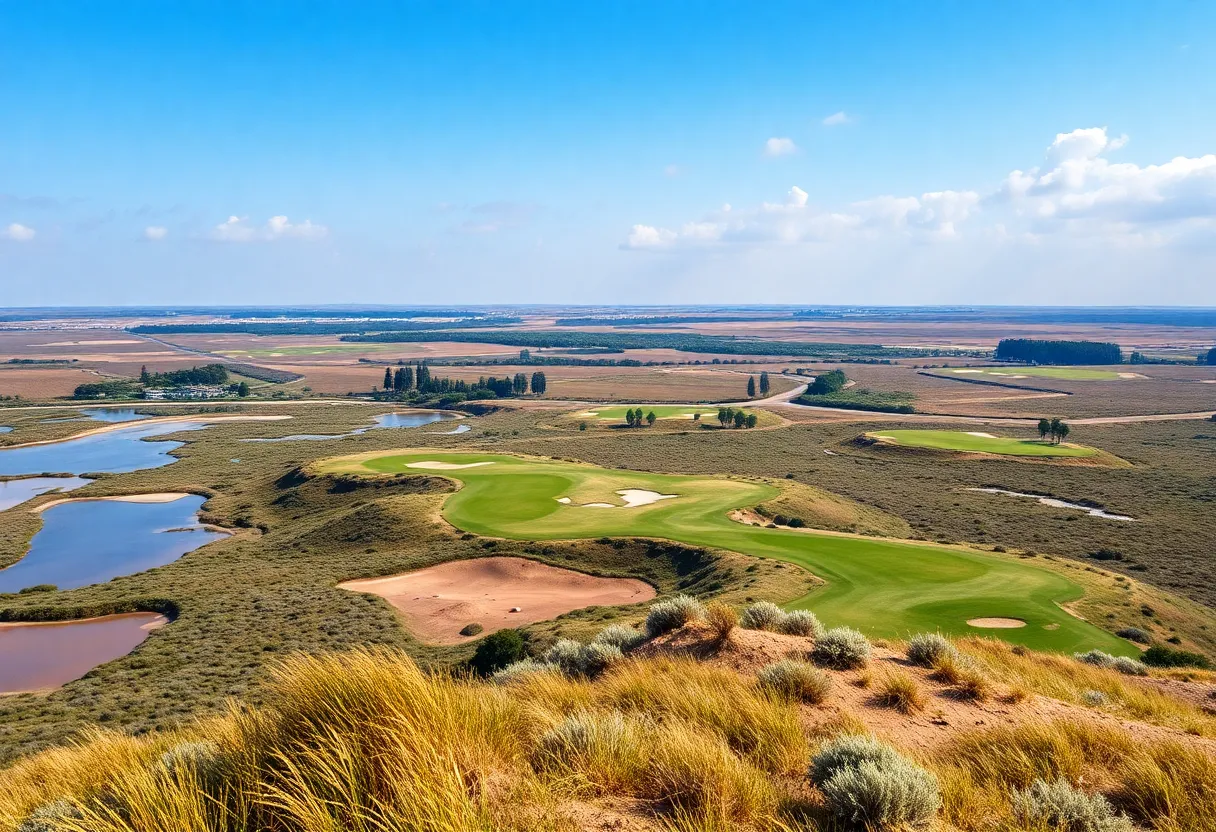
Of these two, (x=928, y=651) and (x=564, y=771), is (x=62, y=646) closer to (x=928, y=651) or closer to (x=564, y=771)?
(x=564, y=771)

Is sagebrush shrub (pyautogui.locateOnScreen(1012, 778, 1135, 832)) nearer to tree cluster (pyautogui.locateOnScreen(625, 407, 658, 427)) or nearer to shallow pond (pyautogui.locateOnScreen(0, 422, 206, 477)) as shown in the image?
shallow pond (pyautogui.locateOnScreen(0, 422, 206, 477))

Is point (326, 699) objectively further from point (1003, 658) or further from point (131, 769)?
point (1003, 658)

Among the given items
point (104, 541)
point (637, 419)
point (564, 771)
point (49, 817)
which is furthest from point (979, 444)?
point (49, 817)

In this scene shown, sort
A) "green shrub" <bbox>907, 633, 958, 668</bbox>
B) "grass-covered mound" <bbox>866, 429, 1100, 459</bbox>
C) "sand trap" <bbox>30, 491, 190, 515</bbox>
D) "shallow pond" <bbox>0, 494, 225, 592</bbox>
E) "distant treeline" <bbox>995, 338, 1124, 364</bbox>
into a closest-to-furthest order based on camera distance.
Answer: "green shrub" <bbox>907, 633, 958, 668</bbox> → "shallow pond" <bbox>0, 494, 225, 592</bbox> → "sand trap" <bbox>30, 491, 190, 515</bbox> → "grass-covered mound" <bbox>866, 429, 1100, 459</bbox> → "distant treeline" <bbox>995, 338, 1124, 364</bbox>

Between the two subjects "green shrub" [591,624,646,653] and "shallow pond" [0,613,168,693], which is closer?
"green shrub" [591,624,646,653]

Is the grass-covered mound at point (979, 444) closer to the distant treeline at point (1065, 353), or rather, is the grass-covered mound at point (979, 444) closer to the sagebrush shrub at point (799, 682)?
Answer: the sagebrush shrub at point (799, 682)

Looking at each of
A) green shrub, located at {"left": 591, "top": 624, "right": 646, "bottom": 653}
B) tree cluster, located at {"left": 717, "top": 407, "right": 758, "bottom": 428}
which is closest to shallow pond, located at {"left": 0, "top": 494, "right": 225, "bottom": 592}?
green shrub, located at {"left": 591, "top": 624, "right": 646, "bottom": 653}

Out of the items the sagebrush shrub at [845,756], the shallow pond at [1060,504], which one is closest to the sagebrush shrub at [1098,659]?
the sagebrush shrub at [845,756]
